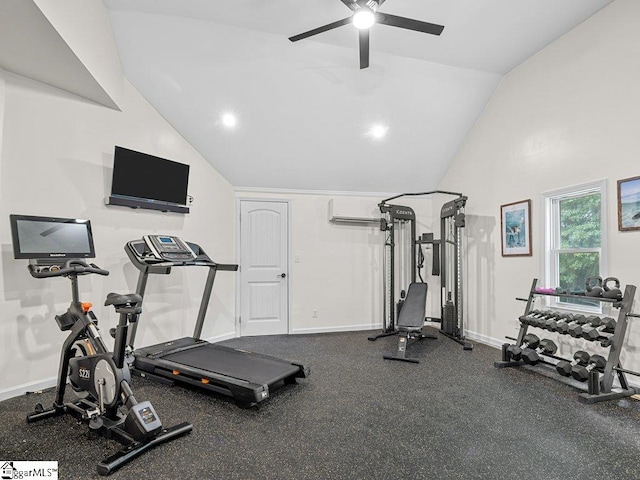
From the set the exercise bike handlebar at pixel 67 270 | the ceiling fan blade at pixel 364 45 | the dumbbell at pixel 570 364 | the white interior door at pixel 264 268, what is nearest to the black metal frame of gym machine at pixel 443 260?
the dumbbell at pixel 570 364

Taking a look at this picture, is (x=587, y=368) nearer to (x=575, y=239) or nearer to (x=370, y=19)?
(x=575, y=239)

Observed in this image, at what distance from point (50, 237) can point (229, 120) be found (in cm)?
246

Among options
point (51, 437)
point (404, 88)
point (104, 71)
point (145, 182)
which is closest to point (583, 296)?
point (404, 88)

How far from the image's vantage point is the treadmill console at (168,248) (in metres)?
3.30

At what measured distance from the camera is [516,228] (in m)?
4.14

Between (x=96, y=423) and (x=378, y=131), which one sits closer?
(x=96, y=423)

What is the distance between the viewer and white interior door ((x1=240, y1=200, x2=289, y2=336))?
5184 millimetres

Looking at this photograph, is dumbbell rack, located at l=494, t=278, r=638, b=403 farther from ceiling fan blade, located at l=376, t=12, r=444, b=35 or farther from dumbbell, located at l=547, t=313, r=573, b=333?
ceiling fan blade, located at l=376, t=12, r=444, b=35

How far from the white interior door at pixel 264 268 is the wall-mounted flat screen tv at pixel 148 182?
1.23 metres

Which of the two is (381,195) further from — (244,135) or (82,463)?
(82,463)

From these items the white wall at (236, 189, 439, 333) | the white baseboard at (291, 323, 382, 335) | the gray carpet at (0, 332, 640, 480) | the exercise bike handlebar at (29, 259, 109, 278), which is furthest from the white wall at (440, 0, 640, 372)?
the exercise bike handlebar at (29, 259, 109, 278)

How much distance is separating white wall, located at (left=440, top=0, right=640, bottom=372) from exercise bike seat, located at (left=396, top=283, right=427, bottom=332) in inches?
33.5

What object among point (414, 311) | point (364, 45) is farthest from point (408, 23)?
point (414, 311)

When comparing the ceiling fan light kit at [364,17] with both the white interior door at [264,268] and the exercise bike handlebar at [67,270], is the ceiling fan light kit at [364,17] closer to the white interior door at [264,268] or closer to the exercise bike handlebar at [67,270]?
the exercise bike handlebar at [67,270]
